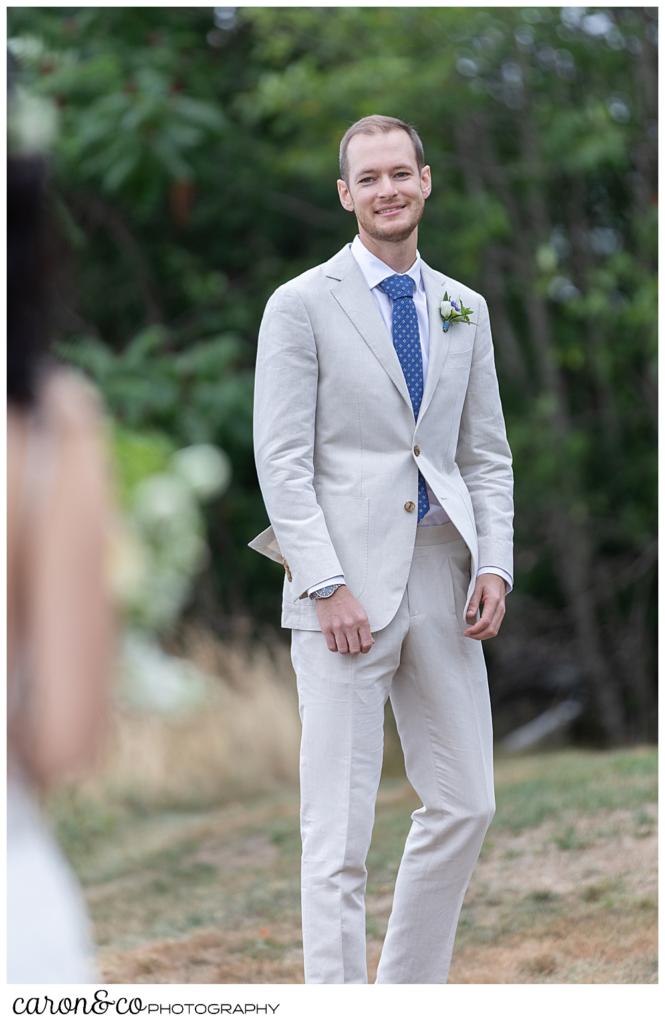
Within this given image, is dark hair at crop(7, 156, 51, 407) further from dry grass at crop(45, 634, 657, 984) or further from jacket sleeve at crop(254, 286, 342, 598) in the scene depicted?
dry grass at crop(45, 634, 657, 984)

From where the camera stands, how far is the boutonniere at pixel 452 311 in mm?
3154

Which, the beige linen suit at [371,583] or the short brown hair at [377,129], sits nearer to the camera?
the beige linen suit at [371,583]

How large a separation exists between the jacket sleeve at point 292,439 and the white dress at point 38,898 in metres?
1.54

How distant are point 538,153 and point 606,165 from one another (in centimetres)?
67

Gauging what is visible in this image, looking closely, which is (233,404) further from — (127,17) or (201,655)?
(127,17)

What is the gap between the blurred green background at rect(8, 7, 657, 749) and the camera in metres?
8.65

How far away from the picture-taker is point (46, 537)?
1.25 meters

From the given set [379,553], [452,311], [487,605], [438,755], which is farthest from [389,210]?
[438,755]

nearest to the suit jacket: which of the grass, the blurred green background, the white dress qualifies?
the grass

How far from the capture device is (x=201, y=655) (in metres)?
8.38

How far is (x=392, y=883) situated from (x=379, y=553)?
210 centimetres

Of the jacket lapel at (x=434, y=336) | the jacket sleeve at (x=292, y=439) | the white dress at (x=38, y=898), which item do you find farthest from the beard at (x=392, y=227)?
the white dress at (x=38, y=898)

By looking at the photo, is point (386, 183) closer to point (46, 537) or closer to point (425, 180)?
point (425, 180)

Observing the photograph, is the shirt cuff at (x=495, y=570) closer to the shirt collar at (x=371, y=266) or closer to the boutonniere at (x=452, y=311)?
the boutonniere at (x=452, y=311)
